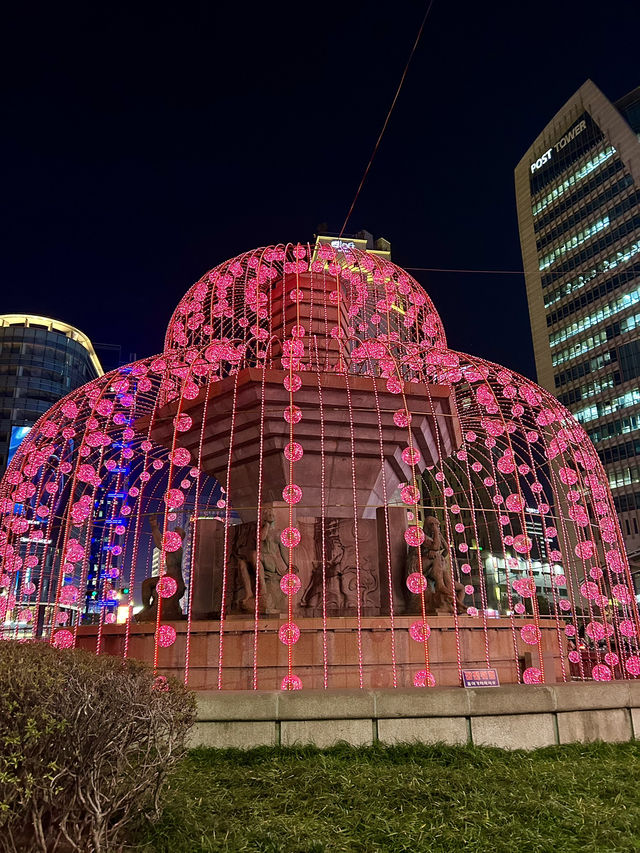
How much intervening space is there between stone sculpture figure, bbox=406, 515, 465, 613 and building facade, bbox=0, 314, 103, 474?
254ft

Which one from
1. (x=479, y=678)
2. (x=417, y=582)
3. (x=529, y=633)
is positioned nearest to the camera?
(x=479, y=678)

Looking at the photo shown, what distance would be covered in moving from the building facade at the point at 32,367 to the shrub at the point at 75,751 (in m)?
82.8

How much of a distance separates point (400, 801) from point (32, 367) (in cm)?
9051

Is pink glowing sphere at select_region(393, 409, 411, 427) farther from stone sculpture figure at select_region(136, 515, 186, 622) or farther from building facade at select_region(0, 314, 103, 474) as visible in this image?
building facade at select_region(0, 314, 103, 474)

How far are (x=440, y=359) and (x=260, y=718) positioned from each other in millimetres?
9019

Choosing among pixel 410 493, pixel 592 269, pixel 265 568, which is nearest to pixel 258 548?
pixel 265 568

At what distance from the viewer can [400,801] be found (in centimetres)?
608

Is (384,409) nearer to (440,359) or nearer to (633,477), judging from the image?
(440,359)

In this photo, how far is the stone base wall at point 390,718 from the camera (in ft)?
25.4

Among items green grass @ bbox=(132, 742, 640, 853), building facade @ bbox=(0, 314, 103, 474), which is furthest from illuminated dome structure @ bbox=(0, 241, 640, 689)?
building facade @ bbox=(0, 314, 103, 474)

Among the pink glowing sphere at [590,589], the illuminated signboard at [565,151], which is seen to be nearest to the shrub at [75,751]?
the pink glowing sphere at [590,589]

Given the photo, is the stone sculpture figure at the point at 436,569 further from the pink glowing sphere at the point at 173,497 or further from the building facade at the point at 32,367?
the building facade at the point at 32,367

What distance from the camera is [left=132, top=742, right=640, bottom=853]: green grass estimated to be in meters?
5.23

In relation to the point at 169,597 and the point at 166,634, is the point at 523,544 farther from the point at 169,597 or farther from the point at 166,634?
the point at 169,597
